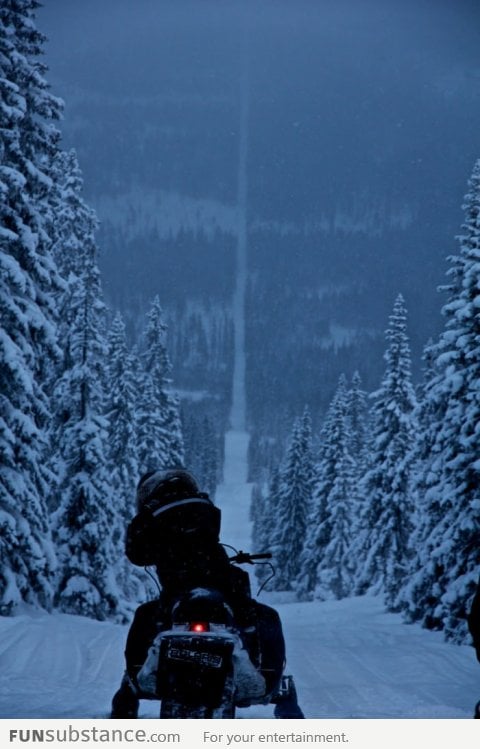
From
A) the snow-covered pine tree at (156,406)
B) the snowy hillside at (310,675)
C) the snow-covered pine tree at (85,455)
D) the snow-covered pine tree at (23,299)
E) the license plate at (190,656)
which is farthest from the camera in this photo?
the snow-covered pine tree at (156,406)

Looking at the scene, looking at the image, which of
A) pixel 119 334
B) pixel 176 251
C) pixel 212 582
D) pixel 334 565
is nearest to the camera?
pixel 212 582

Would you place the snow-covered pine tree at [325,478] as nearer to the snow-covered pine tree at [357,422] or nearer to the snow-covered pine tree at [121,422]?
the snow-covered pine tree at [357,422]

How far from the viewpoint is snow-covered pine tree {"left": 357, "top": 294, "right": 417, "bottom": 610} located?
33.0 meters

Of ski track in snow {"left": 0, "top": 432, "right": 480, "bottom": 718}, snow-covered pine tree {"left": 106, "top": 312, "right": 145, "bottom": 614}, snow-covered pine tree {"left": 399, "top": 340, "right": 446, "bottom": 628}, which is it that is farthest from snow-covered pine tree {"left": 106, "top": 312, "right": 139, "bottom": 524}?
ski track in snow {"left": 0, "top": 432, "right": 480, "bottom": 718}

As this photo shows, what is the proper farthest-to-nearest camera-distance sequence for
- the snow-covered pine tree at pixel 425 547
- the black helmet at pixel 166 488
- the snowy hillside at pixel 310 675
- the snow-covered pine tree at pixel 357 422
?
the snow-covered pine tree at pixel 357 422, the snow-covered pine tree at pixel 425 547, the snowy hillside at pixel 310 675, the black helmet at pixel 166 488

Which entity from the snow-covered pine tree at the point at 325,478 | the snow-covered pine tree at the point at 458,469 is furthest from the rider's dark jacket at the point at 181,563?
the snow-covered pine tree at the point at 325,478

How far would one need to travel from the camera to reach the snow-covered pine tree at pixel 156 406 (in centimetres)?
3291

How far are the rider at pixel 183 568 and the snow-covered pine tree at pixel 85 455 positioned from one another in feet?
62.1

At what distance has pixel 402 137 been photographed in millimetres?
24828

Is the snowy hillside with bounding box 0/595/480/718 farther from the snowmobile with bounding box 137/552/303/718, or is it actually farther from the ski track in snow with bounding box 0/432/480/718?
the snowmobile with bounding box 137/552/303/718

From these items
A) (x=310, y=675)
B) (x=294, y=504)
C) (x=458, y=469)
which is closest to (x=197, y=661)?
(x=310, y=675)
